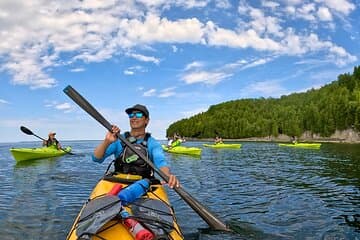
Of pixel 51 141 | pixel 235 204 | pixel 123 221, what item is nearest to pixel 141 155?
pixel 123 221

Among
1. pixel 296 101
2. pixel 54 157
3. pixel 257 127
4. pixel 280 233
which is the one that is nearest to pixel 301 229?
pixel 280 233

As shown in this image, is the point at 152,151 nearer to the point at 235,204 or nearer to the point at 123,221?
the point at 123,221

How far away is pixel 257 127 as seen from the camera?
132 meters

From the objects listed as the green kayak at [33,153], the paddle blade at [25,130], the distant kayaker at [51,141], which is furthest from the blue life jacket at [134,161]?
the distant kayaker at [51,141]

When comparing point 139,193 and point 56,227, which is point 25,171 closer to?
point 56,227

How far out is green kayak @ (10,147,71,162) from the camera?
2506 cm

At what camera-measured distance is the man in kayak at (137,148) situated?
7.10 m

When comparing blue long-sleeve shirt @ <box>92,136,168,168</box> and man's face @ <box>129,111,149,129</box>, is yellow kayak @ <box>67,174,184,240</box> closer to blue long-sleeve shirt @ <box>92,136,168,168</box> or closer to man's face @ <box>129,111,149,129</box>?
Result: blue long-sleeve shirt @ <box>92,136,168,168</box>

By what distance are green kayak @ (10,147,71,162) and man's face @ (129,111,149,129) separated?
20191mm

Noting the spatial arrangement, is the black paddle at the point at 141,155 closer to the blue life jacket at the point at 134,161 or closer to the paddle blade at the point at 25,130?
the blue life jacket at the point at 134,161

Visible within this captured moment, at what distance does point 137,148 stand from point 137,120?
1.81ft

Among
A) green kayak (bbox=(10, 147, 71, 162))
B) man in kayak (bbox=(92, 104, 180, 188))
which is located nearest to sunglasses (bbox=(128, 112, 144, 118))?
man in kayak (bbox=(92, 104, 180, 188))

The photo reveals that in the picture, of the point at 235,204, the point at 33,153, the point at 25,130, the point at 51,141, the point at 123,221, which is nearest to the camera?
the point at 123,221

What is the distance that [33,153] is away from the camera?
85.6 feet
